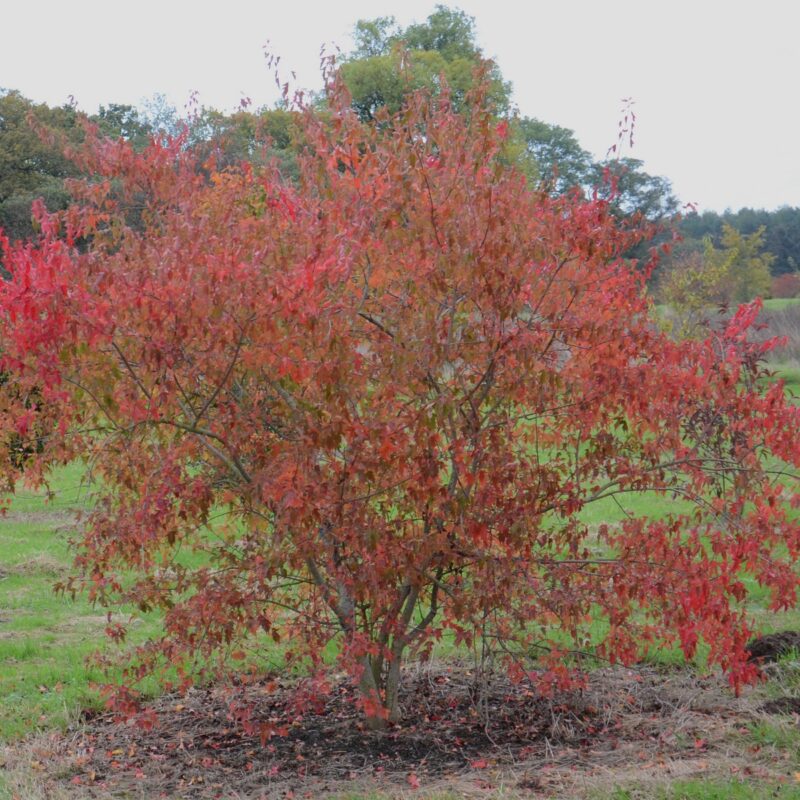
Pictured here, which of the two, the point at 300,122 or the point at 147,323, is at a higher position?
the point at 300,122

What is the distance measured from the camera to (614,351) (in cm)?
426

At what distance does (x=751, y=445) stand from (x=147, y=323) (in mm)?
2806

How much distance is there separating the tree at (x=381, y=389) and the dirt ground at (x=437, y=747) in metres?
0.35

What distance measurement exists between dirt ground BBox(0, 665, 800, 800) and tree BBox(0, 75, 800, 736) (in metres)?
0.35

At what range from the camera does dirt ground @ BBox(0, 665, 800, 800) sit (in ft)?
14.3

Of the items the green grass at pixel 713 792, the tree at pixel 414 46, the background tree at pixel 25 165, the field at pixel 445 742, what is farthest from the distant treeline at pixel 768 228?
the green grass at pixel 713 792

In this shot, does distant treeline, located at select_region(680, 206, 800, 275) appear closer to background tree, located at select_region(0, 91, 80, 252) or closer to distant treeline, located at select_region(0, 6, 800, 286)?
distant treeline, located at select_region(0, 6, 800, 286)

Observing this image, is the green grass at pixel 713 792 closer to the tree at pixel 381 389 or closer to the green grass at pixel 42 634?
the tree at pixel 381 389

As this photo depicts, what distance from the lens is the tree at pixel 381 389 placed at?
12.2 ft

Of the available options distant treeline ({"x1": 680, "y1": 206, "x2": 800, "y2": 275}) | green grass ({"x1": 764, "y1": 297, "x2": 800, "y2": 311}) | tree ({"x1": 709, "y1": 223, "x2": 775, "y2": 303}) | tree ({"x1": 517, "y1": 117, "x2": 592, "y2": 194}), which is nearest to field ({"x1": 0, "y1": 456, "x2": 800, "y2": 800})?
green grass ({"x1": 764, "y1": 297, "x2": 800, "y2": 311})

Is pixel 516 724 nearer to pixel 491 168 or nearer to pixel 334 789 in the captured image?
pixel 334 789

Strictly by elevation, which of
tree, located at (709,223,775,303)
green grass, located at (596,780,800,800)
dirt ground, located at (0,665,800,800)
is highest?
tree, located at (709,223,775,303)

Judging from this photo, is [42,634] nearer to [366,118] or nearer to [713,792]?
[713,792]

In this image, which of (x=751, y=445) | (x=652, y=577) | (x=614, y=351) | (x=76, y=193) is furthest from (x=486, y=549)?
(x=76, y=193)
